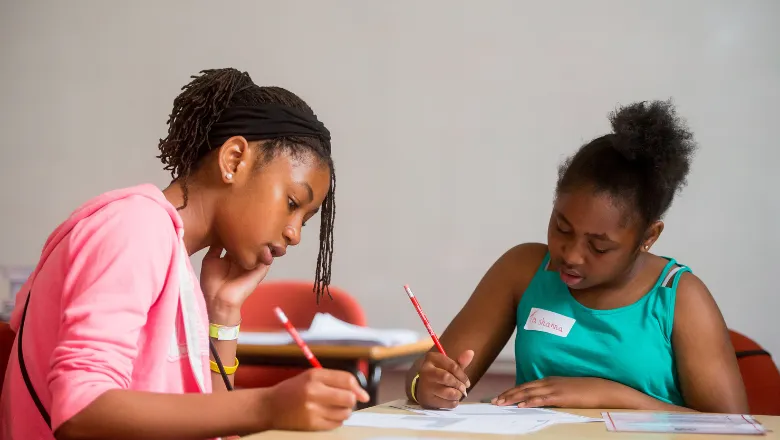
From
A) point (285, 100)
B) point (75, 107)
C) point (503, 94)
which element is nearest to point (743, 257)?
point (503, 94)

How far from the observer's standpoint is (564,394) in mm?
1383

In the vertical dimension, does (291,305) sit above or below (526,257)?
below

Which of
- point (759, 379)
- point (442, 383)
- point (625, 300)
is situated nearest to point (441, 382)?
point (442, 383)

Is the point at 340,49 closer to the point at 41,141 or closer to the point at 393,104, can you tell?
the point at 393,104

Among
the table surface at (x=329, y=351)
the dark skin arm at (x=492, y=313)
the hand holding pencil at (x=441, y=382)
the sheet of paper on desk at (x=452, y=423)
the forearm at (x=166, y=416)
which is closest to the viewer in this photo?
the forearm at (x=166, y=416)

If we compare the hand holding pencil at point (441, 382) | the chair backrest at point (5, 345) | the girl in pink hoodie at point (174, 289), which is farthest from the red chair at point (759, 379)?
the chair backrest at point (5, 345)


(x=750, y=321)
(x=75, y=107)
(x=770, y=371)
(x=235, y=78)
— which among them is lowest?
(x=750, y=321)

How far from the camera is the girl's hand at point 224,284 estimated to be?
1449 mm

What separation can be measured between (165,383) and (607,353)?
88cm

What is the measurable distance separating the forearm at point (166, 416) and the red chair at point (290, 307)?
1.77 m

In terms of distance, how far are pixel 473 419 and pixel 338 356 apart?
982mm

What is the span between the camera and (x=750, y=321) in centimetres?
302

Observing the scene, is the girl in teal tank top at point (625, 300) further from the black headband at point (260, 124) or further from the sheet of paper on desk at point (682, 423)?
the black headband at point (260, 124)

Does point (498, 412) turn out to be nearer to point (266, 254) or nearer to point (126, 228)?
point (266, 254)
